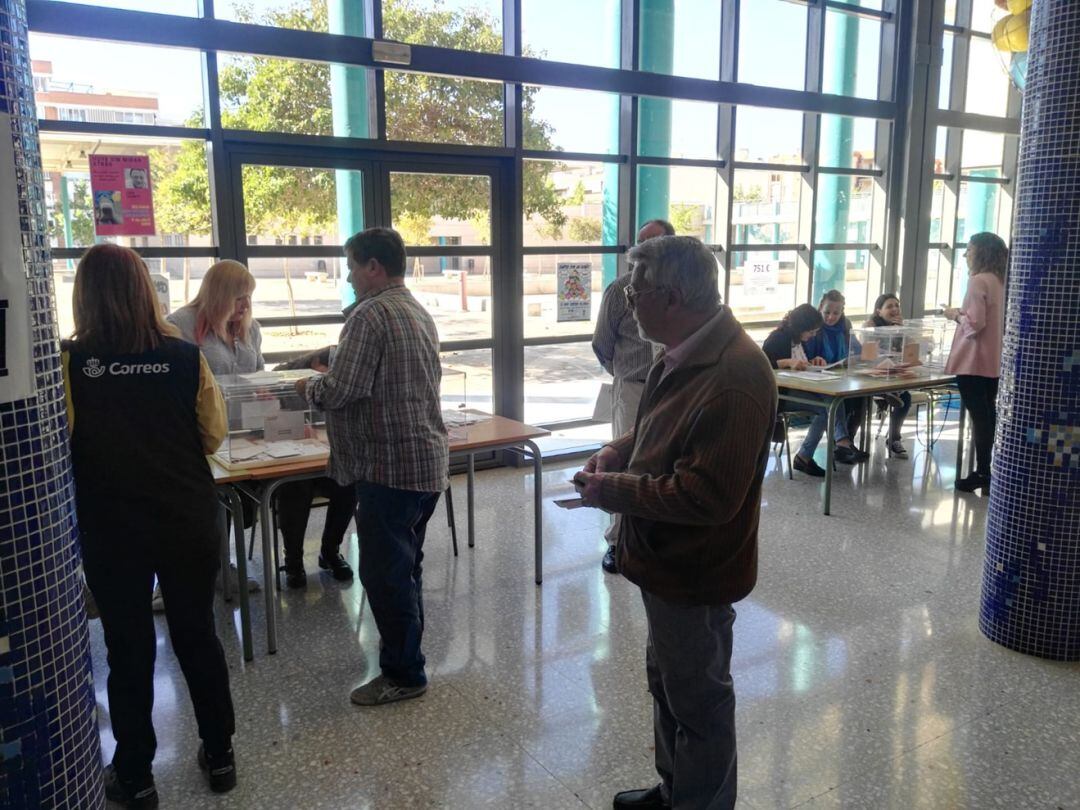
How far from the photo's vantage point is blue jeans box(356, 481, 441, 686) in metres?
2.63

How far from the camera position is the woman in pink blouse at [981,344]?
518 centimetres

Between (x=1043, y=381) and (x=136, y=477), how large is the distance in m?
3.02

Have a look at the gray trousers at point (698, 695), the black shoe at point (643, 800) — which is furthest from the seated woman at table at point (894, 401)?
the gray trousers at point (698, 695)

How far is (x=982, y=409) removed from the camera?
5.39 meters

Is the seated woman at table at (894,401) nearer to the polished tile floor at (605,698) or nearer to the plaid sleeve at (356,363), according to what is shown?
the polished tile floor at (605,698)

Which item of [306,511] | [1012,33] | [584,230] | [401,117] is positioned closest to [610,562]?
[306,511]

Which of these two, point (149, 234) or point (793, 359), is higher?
point (149, 234)

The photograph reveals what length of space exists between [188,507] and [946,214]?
8.26 m

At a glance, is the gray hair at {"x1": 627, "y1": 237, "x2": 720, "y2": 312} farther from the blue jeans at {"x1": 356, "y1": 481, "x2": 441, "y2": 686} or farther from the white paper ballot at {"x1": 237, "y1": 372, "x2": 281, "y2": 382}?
the white paper ballot at {"x1": 237, "y1": 372, "x2": 281, "y2": 382}

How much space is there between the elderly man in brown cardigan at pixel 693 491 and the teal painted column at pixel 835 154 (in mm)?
6206

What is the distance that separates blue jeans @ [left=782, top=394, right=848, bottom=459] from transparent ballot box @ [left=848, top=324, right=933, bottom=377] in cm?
39

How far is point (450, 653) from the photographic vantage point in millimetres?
3188

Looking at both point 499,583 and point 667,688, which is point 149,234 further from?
point 667,688

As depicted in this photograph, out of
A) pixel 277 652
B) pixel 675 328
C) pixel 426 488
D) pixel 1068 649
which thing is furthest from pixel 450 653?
pixel 1068 649
